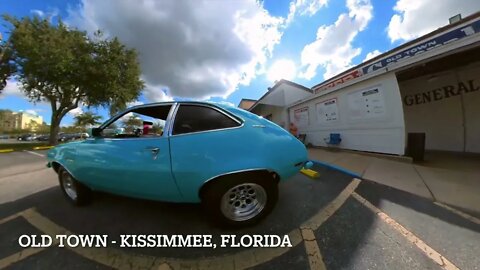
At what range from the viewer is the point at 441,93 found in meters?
8.26

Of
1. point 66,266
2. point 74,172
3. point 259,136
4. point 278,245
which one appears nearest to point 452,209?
point 278,245

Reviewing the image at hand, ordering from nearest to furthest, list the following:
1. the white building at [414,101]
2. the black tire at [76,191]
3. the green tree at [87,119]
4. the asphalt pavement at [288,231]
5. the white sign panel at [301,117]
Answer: the asphalt pavement at [288,231], the black tire at [76,191], the white building at [414,101], the white sign panel at [301,117], the green tree at [87,119]

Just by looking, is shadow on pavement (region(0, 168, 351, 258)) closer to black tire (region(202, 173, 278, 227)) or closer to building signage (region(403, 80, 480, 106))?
black tire (region(202, 173, 278, 227))

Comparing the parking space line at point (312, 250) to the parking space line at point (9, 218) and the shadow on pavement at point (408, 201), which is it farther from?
the parking space line at point (9, 218)

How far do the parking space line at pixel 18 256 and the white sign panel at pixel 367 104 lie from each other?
8.74m

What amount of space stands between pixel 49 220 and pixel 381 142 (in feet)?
28.6

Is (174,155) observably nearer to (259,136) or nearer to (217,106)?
(217,106)

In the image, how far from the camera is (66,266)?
1955 mm

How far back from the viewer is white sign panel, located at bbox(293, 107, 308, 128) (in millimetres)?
11195

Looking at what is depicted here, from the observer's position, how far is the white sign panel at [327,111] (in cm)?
887

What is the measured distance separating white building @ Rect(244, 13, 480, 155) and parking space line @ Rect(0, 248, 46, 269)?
8434 mm

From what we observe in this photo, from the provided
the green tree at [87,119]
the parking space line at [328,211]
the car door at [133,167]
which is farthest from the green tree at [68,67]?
Answer: the green tree at [87,119]

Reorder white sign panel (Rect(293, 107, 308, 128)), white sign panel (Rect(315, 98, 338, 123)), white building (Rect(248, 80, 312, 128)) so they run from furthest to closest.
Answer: white building (Rect(248, 80, 312, 128)) → white sign panel (Rect(293, 107, 308, 128)) → white sign panel (Rect(315, 98, 338, 123))

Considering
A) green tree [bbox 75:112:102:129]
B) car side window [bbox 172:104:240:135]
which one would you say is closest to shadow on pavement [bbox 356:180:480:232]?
car side window [bbox 172:104:240:135]
